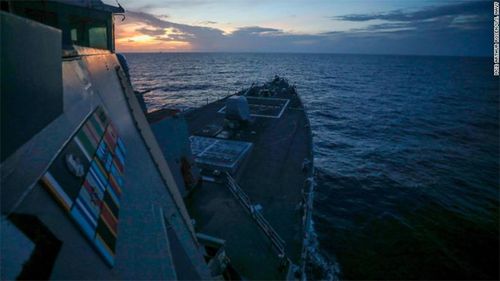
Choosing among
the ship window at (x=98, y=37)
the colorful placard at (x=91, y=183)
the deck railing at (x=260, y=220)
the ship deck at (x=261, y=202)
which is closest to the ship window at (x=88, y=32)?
the ship window at (x=98, y=37)

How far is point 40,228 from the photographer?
174 cm

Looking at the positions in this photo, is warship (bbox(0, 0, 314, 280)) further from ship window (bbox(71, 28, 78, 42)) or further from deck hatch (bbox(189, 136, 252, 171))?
deck hatch (bbox(189, 136, 252, 171))

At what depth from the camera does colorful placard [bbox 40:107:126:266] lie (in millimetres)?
2184

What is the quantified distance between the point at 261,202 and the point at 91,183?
1582 cm

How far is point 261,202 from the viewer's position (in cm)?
1794

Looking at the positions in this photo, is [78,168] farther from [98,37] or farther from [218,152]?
[218,152]

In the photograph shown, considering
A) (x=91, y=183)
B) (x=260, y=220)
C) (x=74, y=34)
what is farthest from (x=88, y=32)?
(x=260, y=220)

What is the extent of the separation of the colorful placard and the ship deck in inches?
410

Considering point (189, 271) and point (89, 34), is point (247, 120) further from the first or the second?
point (189, 271)

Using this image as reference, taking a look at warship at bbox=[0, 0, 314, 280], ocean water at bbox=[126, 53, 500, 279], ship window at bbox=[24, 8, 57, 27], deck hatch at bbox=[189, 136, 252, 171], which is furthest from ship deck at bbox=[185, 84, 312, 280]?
ship window at bbox=[24, 8, 57, 27]

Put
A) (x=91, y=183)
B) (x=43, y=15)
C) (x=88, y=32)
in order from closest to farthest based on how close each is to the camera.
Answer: (x=91, y=183) → (x=43, y=15) → (x=88, y=32)

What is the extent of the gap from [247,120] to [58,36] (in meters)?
28.7

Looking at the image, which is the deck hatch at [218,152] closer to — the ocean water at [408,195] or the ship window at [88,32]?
the ocean water at [408,195]

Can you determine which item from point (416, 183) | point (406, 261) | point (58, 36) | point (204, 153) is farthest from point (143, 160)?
point (416, 183)
